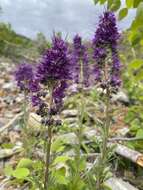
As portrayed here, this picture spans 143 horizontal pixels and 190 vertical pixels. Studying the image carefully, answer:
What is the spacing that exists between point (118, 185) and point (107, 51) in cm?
175

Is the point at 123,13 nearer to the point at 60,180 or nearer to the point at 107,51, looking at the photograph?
the point at 107,51

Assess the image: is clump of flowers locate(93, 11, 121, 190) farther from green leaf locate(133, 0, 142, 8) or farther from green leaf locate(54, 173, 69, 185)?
green leaf locate(133, 0, 142, 8)

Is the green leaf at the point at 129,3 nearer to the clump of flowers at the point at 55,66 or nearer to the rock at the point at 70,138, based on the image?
the clump of flowers at the point at 55,66

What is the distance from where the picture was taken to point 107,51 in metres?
4.25

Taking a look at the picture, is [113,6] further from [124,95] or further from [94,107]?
[124,95]

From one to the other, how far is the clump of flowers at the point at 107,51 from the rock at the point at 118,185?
1317mm

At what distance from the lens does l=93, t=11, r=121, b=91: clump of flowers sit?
13.7 feet

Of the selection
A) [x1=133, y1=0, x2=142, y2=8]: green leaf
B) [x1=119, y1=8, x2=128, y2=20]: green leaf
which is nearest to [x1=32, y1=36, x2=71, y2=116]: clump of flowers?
[x1=119, y1=8, x2=128, y2=20]: green leaf

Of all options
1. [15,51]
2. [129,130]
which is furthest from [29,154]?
[15,51]

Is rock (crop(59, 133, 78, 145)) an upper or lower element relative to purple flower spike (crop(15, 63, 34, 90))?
lower

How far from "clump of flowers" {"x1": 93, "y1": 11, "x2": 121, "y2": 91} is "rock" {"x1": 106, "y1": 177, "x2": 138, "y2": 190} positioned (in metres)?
1.32

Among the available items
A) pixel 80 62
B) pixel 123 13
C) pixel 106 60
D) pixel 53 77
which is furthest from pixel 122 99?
pixel 123 13

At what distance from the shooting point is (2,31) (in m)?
32.5

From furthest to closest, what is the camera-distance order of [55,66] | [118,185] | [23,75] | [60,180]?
[23,75], [118,185], [60,180], [55,66]
